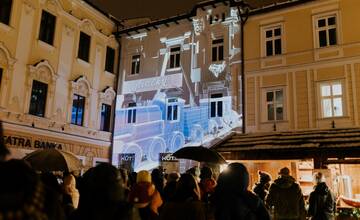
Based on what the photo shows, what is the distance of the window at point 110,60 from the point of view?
20.2 m

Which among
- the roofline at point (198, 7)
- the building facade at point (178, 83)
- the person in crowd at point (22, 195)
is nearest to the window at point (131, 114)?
the building facade at point (178, 83)

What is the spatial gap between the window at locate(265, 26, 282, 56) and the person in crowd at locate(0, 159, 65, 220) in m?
15.4

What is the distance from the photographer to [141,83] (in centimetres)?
1945

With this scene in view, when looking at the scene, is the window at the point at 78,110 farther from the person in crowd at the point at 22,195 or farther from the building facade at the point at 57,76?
the person in crowd at the point at 22,195

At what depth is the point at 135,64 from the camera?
792 inches

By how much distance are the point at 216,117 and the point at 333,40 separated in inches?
232

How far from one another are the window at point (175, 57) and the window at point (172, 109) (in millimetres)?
1862

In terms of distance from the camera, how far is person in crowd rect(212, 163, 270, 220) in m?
3.83

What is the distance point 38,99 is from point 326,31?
12.9 metres

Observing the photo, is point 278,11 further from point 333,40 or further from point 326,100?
point 326,100

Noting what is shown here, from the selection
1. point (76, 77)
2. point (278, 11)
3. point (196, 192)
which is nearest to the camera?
point (196, 192)

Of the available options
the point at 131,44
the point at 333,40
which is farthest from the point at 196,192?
the point at 131,44

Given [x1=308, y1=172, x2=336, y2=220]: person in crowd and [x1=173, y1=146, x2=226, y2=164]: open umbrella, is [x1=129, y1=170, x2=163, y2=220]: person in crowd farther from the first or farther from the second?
[x1=173, y1=146, x2=226, y2=164]: open umbrella

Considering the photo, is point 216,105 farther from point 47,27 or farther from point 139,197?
point 139,197
